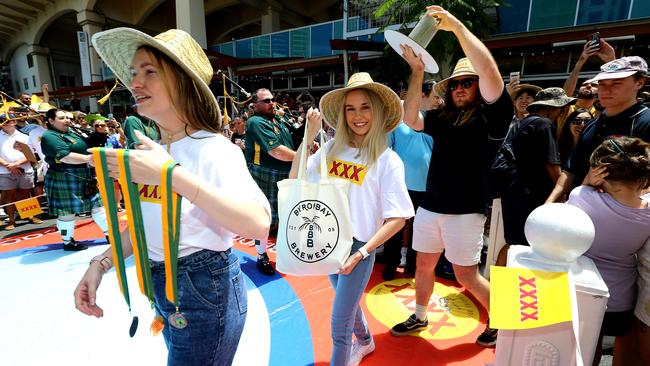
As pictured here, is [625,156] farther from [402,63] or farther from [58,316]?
[402,63]

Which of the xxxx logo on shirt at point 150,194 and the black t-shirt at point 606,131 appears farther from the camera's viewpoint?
the black t-shirt at point 606,131

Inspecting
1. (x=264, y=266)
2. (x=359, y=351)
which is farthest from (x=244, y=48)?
(x=359, y=351)

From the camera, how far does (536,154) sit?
255cm

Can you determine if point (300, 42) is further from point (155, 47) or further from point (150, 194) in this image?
point (150, 194)

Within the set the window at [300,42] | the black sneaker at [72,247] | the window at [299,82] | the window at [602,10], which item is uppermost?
the window at [300,42]

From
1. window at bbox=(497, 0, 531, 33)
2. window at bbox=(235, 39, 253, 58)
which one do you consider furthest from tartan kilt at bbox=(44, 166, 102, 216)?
window at bbox=(235, 39, 253, 58)

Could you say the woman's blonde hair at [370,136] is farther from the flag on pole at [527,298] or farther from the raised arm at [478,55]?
the flag on pole at [527,298]

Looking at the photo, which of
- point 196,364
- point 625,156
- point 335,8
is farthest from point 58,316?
point 335,8

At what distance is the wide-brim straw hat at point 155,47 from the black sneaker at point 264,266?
8.31 ft

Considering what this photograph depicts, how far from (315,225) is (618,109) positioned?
2206 millimetres

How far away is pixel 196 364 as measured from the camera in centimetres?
110

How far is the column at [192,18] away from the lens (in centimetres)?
1377

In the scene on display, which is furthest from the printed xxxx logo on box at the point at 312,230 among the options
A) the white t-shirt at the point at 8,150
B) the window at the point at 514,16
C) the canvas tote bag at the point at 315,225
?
the window at the point at 514,16

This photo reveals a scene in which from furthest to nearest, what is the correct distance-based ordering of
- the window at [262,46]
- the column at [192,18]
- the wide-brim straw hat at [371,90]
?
the window at [262,46] → the column at [192,18] → the wide-brim straw hat at [371,90]
